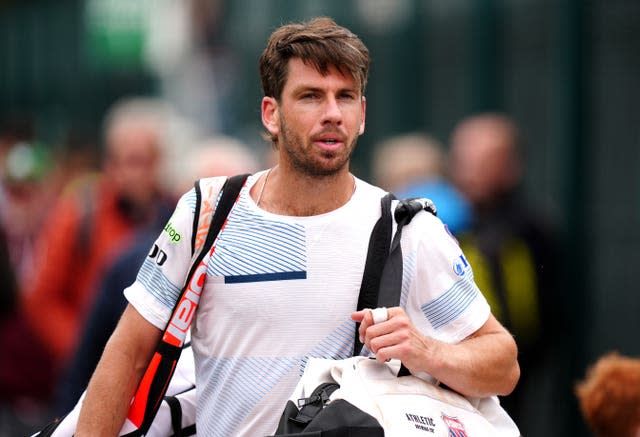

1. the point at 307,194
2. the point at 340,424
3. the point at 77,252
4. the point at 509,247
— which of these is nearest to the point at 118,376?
the point at 307,194

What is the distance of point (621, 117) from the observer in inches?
368

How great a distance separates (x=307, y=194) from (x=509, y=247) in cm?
356

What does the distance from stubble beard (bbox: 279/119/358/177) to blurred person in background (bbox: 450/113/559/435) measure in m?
2.98

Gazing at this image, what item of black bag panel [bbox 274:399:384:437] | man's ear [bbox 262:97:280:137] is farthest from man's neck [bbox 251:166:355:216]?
black bag panel [bbox 274:399:384:437]

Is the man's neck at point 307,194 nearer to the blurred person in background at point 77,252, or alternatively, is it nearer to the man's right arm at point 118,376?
the man's right arm at point 118,376

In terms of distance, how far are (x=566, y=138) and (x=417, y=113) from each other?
332 cm

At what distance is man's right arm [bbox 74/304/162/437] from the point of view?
4.62m

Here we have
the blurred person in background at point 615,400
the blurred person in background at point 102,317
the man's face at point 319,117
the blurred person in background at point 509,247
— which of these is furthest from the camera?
the blurred person in background at point 509,247

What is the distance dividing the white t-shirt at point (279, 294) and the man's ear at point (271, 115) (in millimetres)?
258

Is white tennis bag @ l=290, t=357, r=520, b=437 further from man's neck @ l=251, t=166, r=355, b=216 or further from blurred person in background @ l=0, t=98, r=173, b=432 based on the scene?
blurred person in background @ l=0, t=98, r=173, b=432

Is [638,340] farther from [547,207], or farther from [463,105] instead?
[463,105]

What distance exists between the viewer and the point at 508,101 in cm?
1098

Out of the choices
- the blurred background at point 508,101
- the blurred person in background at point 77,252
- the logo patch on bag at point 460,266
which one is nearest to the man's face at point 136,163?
the blurred person in background at point 77,252

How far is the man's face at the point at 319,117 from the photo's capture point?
4.53 m
